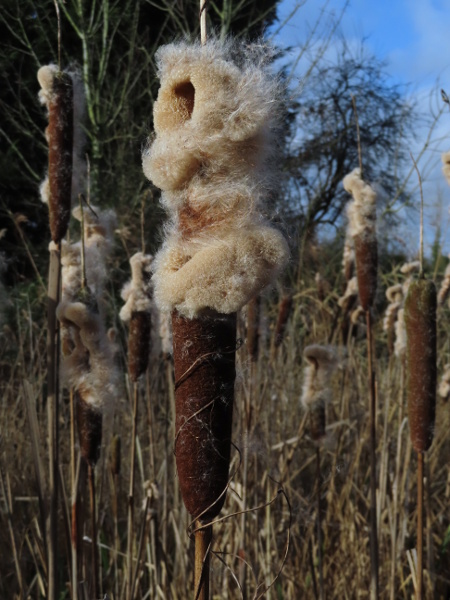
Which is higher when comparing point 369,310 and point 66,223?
point 66,223

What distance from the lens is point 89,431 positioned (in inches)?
52.4

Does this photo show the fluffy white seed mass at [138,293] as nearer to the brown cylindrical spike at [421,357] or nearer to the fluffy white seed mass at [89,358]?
the fluffy white seed mass at [89,358]

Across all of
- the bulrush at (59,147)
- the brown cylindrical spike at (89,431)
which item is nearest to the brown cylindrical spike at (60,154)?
the bulrush at (59,147)

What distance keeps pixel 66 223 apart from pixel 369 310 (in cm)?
74

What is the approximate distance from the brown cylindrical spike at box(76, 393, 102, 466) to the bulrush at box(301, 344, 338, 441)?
29.0 inches

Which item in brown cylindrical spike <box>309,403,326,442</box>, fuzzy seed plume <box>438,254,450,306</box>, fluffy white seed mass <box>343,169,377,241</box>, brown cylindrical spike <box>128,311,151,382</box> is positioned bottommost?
brown cylindrical spike <box>309,403,326,442</box>

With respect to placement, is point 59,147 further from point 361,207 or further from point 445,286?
point 445,286

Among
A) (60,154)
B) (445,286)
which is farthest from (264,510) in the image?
(60,154)

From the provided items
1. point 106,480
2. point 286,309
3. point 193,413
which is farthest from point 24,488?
point 193,413

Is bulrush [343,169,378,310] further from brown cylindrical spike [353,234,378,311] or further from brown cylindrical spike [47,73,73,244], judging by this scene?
brown cylindrical spike [47,73,73,244]

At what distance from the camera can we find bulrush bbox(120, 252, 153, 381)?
1.81 metres

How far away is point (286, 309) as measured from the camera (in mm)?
2754

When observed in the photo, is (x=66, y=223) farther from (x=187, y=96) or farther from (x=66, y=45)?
(x=66, y=45)

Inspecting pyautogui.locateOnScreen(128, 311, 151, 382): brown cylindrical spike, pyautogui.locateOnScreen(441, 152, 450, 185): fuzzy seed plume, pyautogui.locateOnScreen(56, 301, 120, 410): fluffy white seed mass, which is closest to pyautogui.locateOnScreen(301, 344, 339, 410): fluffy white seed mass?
pyautogui.locateOnScreen(128, 311, 151, 382): brown cylindrical spike
